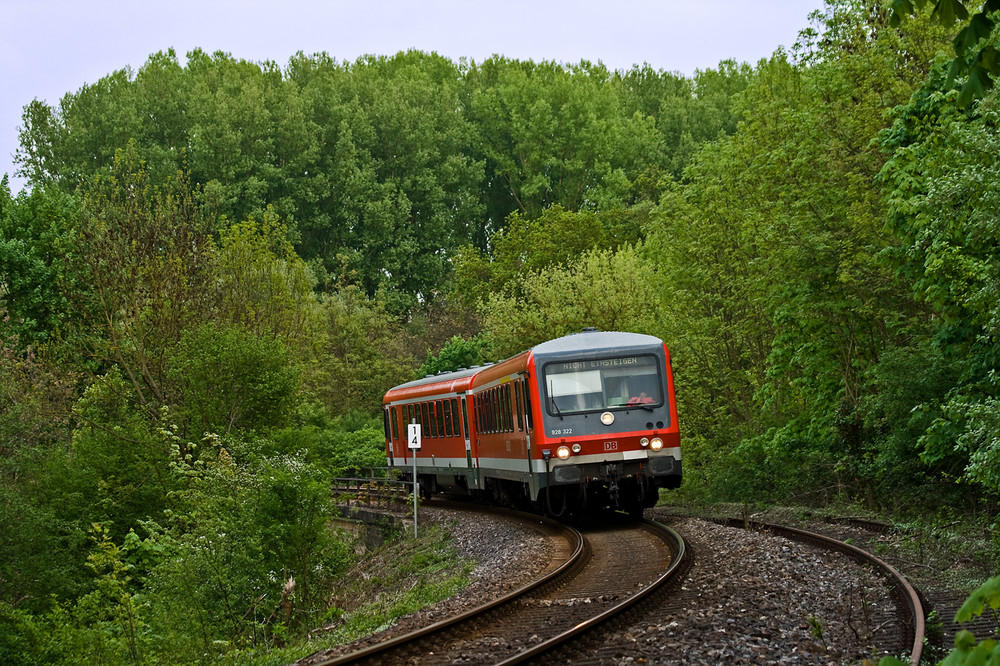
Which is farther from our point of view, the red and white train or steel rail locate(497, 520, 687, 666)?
the red and white train

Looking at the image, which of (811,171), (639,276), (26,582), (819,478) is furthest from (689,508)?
(639,276)

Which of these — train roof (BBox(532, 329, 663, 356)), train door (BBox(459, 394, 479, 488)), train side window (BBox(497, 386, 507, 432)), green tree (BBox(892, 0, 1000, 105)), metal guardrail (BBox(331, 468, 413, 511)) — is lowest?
metal guardrail (BBox(331, 468, 413, 511))

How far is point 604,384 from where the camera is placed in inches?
733

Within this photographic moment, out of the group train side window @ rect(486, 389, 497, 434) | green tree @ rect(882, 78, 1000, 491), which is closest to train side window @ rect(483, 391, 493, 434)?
train side window @ rect(486, 389, 497, 434)

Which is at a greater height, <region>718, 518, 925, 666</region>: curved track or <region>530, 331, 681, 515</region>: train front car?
<region>530, 331, 681, 515</region>: train front car

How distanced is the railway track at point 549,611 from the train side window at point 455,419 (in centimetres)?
907

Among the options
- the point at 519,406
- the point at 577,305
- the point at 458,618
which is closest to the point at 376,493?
the point at 577,305

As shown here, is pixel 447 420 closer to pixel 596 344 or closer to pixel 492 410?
pixel 492 410

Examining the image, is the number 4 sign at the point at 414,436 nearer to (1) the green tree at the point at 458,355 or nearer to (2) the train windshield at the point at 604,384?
(2) the train windshield at the point at 604,384

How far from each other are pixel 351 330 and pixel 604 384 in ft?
96.7

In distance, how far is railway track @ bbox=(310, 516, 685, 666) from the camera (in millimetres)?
9172

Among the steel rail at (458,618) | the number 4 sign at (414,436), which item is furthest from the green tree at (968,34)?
the number 4 sign at (414,436)

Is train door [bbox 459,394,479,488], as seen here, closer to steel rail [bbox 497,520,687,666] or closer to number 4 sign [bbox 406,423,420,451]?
number 4 sign [bbox 406,423,420,451]

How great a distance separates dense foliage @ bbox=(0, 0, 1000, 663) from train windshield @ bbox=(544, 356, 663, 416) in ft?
11.4
